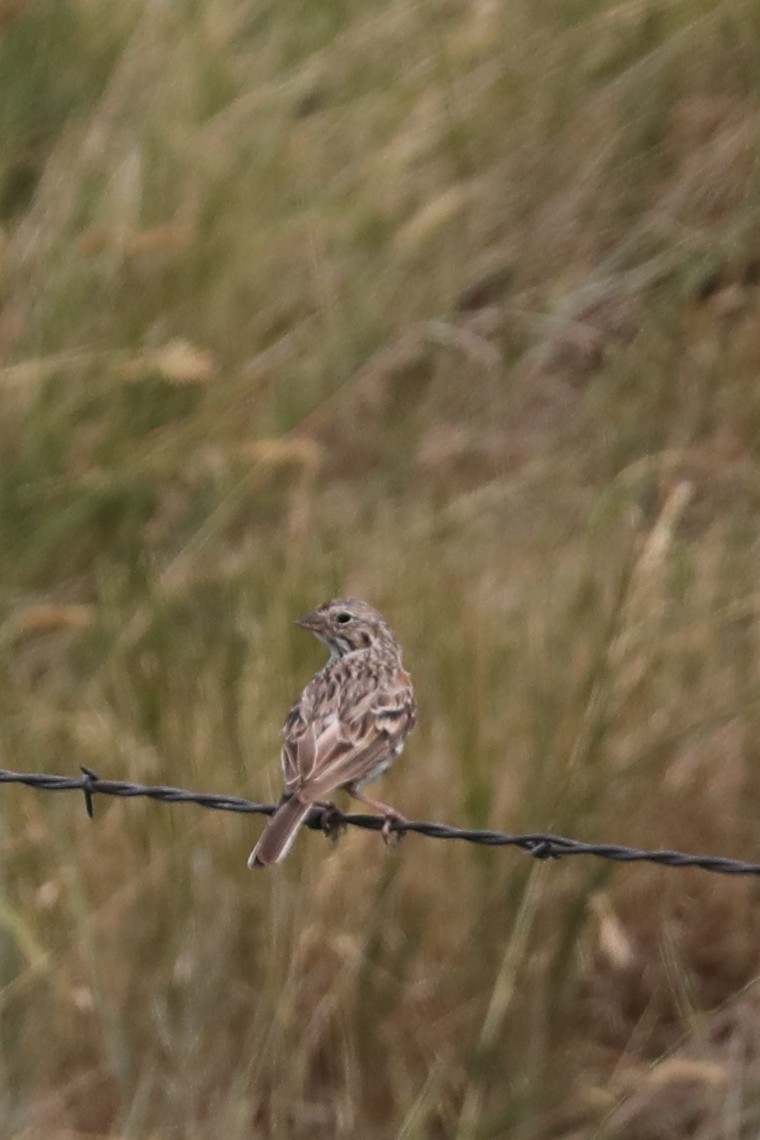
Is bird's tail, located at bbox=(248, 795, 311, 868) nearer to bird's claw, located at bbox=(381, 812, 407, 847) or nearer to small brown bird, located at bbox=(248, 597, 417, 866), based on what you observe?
small brown bird, located at bbox=(248, 597, 417, 866)

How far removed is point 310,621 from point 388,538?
1395 mm

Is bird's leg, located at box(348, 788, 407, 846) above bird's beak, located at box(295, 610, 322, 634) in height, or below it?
below

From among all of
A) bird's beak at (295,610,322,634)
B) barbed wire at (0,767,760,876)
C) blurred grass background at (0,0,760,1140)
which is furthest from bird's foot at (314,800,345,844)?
bird's beak at (295,610,322,634)

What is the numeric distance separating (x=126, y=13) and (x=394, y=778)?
12.3 feet

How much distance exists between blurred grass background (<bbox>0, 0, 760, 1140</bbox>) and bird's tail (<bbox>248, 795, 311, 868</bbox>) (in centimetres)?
41

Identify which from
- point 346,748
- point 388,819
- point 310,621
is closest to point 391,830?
point 388,819

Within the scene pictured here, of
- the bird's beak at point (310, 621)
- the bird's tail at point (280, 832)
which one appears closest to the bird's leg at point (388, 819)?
the bird's tail at point (280, 832)

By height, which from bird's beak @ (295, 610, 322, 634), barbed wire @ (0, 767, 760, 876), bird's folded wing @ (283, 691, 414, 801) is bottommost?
barbed wire @ (0, 767, 760, 876)

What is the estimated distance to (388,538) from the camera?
725cm

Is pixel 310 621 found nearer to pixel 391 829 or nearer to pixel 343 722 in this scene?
pixel 343 722

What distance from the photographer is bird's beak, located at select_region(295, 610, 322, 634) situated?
5855 millimetres

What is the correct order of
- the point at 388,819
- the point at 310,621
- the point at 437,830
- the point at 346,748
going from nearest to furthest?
the point at 437,830 → the point at 388,819 → the point at 346,748 → the point at 310,621

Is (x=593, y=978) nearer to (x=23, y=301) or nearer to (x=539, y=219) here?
(x=23, y=301)

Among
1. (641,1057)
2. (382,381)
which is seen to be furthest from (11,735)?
(382,381)
